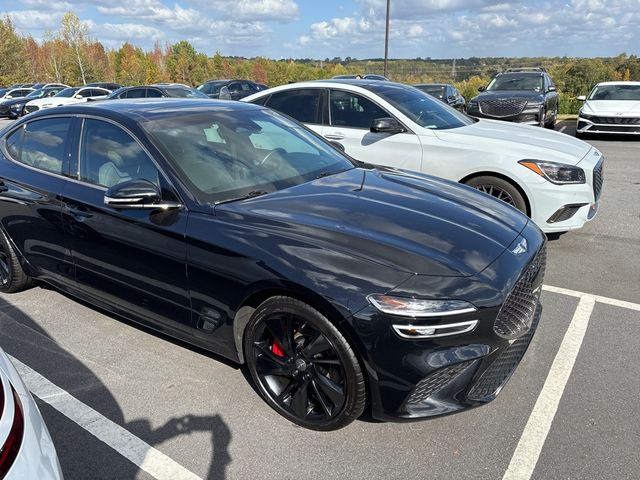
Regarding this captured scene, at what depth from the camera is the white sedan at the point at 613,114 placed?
12227 mm

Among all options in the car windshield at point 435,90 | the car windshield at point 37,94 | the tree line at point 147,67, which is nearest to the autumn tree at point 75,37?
the tree line at point 147,67

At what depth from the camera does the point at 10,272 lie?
4133 mm

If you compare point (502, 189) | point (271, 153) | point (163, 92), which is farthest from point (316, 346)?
point (163, 92)

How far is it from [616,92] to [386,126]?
1092cm

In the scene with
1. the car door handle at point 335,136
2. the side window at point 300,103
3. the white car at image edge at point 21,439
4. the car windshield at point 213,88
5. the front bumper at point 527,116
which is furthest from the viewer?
the car windshield at point 213,88

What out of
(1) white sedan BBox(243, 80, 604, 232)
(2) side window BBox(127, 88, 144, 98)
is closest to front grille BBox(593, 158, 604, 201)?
(1) white sedan BBox(243, 80, 604, 232)

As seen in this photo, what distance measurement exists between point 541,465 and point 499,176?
331cm

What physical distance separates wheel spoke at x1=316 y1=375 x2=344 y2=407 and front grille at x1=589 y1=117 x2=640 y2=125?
1262 centimetres

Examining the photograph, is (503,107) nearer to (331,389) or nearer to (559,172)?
(559,172)

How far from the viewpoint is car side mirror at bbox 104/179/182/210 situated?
2791 millimetres

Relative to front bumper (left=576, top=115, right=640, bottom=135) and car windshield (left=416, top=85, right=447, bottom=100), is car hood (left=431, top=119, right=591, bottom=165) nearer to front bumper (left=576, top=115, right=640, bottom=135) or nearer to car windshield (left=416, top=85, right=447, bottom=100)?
front bumper (left=576, top=115, right=640, bottom=135)

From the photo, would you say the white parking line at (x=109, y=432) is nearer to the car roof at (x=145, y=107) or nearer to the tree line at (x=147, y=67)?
the car roof at (x=145, y=107)

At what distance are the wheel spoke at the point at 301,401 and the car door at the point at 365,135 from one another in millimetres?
3459

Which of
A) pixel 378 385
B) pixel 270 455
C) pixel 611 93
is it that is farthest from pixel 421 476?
pixel 611 93
